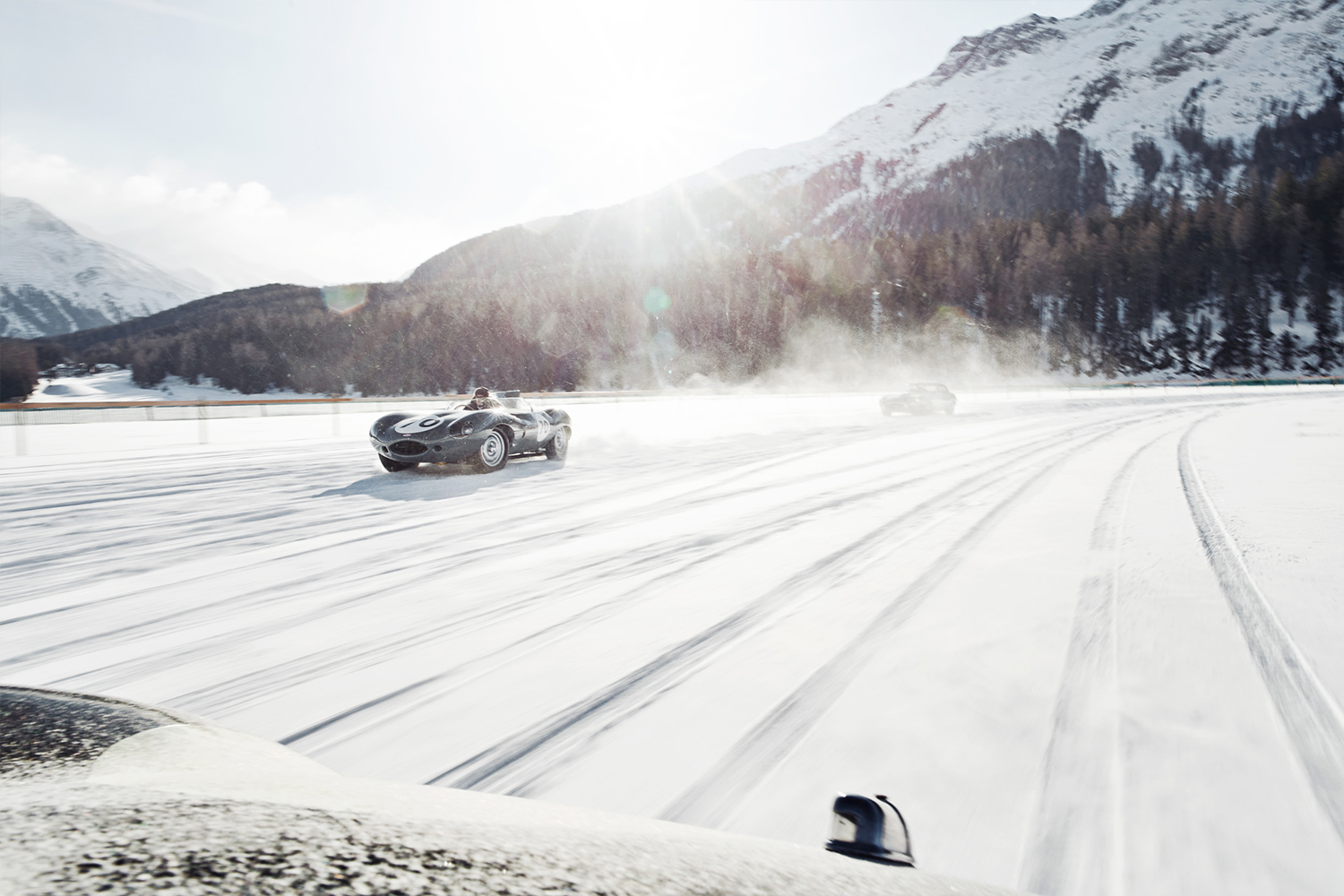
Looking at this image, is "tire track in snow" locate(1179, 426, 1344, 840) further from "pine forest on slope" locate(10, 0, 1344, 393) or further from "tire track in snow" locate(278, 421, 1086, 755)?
"pine forest on slope" locate(10, 0, 1344, 393)

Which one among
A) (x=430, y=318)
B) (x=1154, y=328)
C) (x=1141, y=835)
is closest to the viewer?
(x=1141, y=835)

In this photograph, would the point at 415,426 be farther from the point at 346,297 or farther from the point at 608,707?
the point at 346,297

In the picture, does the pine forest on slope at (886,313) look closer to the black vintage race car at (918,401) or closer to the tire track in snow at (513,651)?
the black vintage race car at (918,401)

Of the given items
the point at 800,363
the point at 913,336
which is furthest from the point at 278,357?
the point at 913,336

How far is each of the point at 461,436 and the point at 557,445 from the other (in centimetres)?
221

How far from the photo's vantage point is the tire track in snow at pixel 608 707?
2182mm

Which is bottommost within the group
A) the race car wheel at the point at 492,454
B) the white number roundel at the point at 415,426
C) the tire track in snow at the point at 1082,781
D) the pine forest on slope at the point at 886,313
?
the tire track in snow at the point at 1082,781

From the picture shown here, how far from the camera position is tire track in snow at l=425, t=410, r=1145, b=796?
2.18 m

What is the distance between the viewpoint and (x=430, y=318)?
308 ft

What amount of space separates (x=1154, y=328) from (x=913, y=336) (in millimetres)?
26951

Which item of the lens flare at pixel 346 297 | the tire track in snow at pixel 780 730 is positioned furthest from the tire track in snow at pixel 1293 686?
the lens flare at pixel 346 297

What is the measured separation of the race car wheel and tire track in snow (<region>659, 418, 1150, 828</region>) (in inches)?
267

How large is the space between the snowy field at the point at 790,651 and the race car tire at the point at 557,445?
368 centimetres

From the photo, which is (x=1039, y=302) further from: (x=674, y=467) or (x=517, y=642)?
(x=517, y=642)
